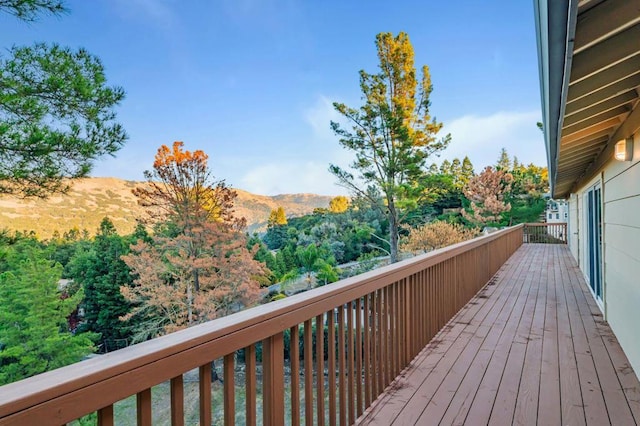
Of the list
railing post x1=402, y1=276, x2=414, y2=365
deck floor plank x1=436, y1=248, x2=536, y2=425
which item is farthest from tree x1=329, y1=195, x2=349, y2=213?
railing post x1=402, y1=276, x2=414, y2=365

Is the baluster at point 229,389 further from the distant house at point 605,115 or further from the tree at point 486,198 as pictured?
the tree at point 486,198

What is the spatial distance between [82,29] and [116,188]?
13533 millimetres

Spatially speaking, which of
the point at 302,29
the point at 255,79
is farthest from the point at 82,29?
the point at 302,29

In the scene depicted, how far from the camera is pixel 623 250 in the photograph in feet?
10.5

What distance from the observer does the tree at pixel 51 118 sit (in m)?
6.66

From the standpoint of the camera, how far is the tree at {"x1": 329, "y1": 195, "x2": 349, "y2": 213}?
100ft

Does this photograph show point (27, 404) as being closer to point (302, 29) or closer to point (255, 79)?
point (302, 29)

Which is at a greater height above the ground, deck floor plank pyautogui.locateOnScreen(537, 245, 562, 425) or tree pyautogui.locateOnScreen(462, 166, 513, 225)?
tree pyautogui.locateOnScreen(462, 166, 513, 225)

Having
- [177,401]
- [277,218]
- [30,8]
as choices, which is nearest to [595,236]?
[177,401]

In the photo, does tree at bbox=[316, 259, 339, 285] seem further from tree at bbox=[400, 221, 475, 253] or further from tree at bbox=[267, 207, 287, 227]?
tree at bbox=[267, 207, 287, 227]

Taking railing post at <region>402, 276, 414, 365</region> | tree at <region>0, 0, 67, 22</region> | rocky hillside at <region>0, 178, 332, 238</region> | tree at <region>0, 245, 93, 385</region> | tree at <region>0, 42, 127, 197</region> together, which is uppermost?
tree at <region>0, 0, 67, 22</region>

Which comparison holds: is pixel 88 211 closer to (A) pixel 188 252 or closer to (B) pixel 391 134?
(A) pixel 188 252

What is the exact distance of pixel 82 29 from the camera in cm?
2475

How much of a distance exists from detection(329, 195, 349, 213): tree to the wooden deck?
25.6 meters
